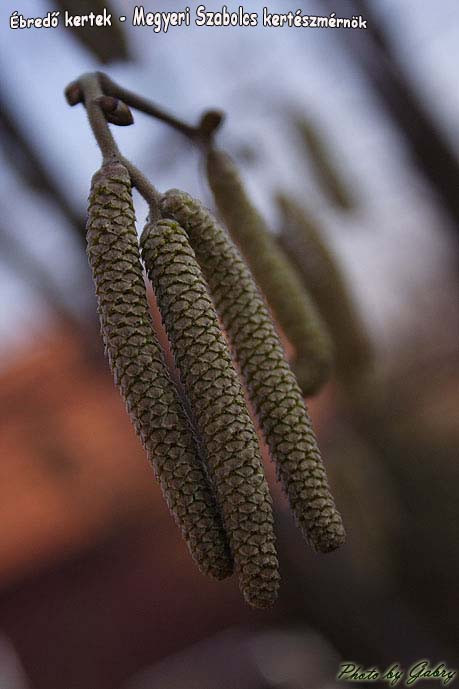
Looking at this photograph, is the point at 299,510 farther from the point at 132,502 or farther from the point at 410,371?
the point at 132,502

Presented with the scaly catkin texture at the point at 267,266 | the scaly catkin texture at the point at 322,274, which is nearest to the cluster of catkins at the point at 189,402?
the scaly catkin texture at the point at 267,266

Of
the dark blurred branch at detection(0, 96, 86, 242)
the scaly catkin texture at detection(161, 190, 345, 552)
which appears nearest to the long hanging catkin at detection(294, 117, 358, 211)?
the dark blurred branch at detection(0, 96, 86, 242)

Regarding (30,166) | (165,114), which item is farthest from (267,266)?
(30,166)

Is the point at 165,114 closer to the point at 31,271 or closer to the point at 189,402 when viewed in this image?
the point at 189,402

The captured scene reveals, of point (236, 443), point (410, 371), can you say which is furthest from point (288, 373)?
point (410, 371)

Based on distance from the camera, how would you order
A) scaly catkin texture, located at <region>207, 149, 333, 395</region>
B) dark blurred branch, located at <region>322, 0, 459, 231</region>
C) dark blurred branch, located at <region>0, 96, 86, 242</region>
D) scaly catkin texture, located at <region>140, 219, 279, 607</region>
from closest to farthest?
scaly catkin texture, located at <region>140, 219, 279, 607</region> → scaly catkin texture, located at <region>207, 149, 333, 395</region> → dark blurred branch, located at <region>0, 96, 86, 242</region> → dark blurred branch, located at <region>322, 0, 459, 231</region>

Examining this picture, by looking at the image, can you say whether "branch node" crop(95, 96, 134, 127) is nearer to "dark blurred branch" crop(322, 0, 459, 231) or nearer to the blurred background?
the blurred background
